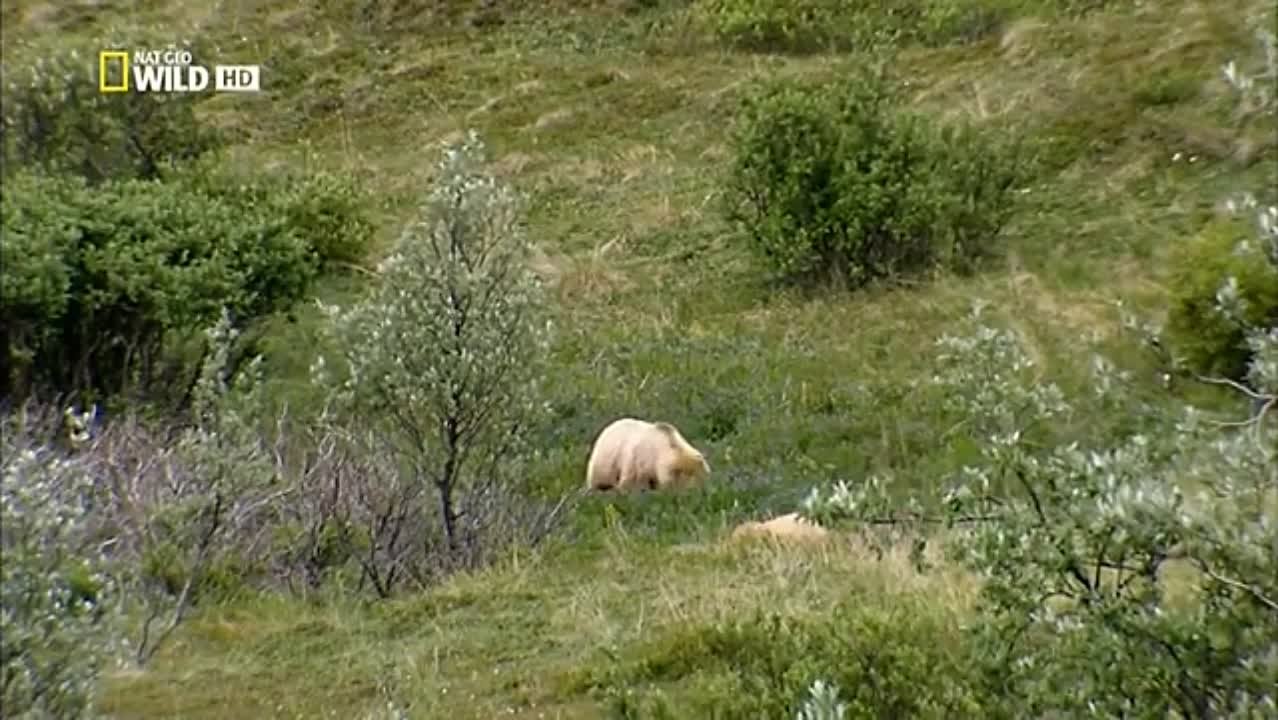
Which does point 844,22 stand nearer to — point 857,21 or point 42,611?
point 857,21

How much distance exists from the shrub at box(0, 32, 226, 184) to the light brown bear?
3.70 meters

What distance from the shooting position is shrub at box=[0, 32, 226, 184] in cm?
984

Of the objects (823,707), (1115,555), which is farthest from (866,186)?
(823,707)

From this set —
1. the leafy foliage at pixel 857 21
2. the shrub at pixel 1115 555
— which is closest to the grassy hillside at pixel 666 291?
the leafy foliage at pixel 857 21

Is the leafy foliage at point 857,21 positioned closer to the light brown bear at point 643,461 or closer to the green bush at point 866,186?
the green bush at point 866,186

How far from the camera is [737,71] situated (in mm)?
20516

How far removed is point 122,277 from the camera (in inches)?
401

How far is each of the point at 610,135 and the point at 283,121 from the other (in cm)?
468

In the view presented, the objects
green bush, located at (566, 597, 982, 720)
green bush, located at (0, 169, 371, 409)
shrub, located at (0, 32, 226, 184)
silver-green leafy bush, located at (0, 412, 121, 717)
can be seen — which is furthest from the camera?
shrub, located at (0, 32, 226, 184)

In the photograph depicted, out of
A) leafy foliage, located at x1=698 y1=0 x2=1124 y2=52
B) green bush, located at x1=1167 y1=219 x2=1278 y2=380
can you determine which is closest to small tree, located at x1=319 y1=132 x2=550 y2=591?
green bush, located at x1=1167 y1=219 x2=1278 y2=380

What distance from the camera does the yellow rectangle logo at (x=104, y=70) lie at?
12414 mm

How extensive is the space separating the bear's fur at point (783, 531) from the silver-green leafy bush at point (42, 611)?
4.08 meters

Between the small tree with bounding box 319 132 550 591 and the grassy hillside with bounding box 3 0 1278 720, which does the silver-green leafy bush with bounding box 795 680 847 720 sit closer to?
the grassy hillside with bounding box 3 0 1278 720

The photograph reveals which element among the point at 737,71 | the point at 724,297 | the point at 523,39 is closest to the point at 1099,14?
the point at 737,71
